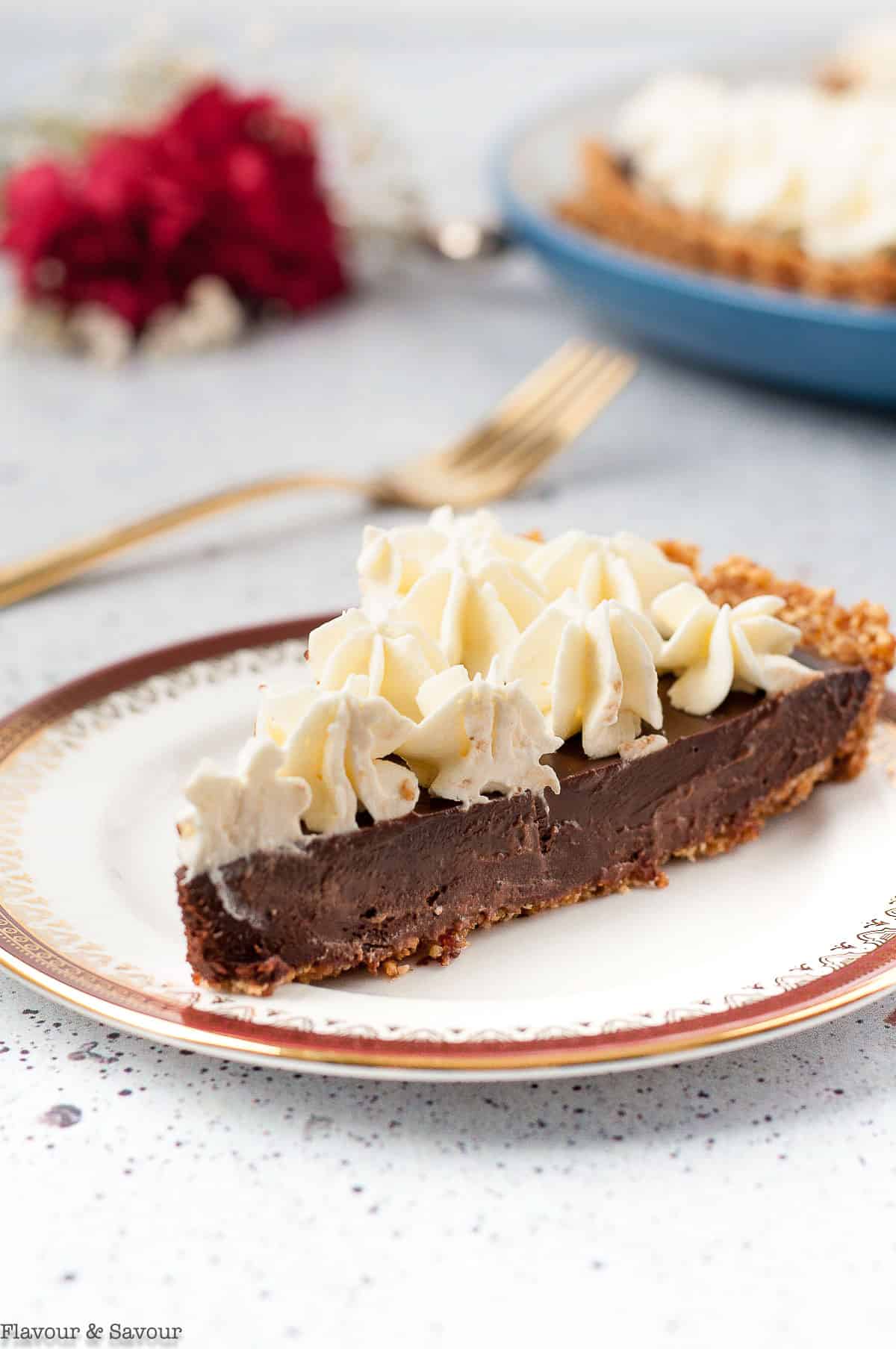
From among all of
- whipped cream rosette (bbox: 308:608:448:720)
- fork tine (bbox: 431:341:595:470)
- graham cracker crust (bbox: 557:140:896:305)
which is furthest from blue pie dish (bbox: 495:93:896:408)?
whipped cream rosette (bbox: 308:608:448:720)

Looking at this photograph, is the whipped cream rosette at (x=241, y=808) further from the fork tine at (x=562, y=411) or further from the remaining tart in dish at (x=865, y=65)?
the remaining tart in dish at (x=865, y=65)

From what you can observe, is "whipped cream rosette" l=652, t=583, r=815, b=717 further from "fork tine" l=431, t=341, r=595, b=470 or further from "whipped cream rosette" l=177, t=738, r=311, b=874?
"fork tine" l=431, t=341, r=595, b=470

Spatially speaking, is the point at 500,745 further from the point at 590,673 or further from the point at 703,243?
the point at 703,243

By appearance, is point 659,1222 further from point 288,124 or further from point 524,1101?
point 288,124

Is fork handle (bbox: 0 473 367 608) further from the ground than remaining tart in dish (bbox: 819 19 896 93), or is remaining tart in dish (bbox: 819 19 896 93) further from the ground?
remaining tart in dish (bbox: 819 19 896 93)

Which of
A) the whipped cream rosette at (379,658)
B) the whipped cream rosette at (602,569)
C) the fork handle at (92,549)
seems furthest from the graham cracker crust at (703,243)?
the whipped cream rosette at (379,658)

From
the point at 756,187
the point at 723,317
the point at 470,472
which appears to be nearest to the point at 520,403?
the point at 470,472

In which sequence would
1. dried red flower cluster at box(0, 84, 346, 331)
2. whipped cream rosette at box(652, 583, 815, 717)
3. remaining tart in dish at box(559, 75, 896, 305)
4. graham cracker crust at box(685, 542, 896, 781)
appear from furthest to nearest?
dried red flower cluster at box(0, 84, 346, 331) < remaining tart in dish at box(559, 75, 896, 305) < graham cracker crust at box(685, 542, 896, 781) < whipped cream rosette at box(652, 583, 815, 717)
